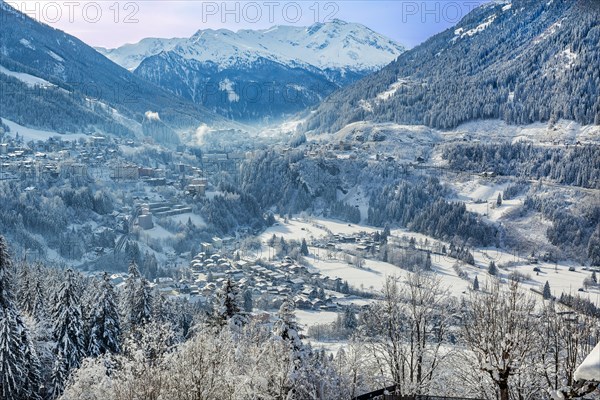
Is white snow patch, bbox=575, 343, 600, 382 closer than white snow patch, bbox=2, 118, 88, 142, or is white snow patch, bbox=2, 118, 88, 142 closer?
white snow patch, bbox=575, 343, 600, 382

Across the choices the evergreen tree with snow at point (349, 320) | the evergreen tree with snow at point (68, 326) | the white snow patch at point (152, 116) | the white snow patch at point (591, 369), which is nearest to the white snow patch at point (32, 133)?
the white snow patch at point (152, 116)

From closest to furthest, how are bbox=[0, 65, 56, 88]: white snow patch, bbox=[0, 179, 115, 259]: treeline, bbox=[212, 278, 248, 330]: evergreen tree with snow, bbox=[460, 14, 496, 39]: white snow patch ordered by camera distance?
bbox=[212, 278, 248, 330]: evergreen tree with snow → bbox=[0, 179, 115, 259]: treeline → bbox=[0, 65, 56, 88]: white snow patch → bbox=[460, 14, 496, 39]: white snow patch

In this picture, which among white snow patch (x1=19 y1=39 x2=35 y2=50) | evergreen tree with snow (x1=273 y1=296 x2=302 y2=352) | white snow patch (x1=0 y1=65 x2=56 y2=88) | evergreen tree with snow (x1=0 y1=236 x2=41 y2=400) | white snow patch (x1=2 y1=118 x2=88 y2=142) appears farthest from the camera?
white snow patch (x1=19 y1=39 x2=35 y2=50)

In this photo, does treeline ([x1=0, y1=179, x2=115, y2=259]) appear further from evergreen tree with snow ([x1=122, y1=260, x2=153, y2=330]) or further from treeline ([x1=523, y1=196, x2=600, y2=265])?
treeline ([x1=523, y1=196, x2=600, y2=265])

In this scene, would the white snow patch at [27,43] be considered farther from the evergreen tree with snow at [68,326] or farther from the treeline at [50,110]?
the evergreen tree with snow at [68,326]

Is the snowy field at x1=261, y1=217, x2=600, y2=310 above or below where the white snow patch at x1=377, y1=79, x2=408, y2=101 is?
below

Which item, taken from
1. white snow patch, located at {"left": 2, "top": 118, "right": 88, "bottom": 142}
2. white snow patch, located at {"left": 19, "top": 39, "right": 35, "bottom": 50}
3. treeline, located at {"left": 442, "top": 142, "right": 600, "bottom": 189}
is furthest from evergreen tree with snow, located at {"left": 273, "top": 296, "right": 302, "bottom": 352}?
white snow patch, located at {"left": 19, "top": 39, "right": 35, "bottom": 50}
